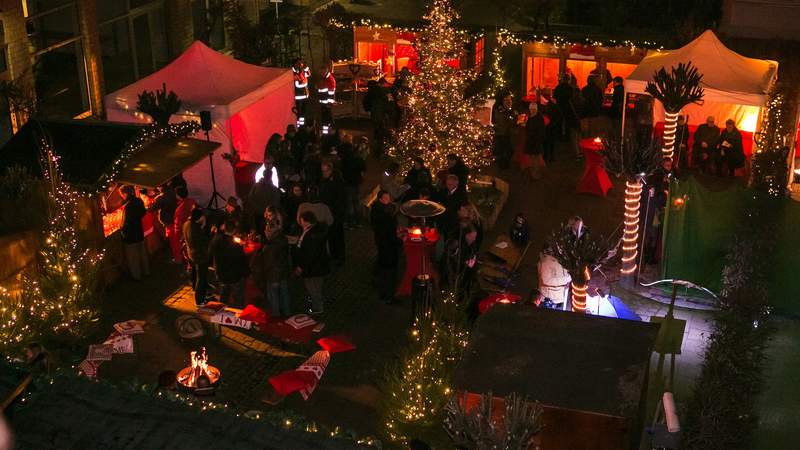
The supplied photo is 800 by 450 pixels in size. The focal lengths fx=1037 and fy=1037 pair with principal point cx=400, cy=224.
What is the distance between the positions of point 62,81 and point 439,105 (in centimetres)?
754

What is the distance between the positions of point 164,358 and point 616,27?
1674 centimetres

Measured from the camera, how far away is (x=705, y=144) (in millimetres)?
18391

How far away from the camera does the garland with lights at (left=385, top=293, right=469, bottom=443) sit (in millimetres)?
9445

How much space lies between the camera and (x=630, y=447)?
8633mm

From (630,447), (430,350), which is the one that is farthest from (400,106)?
(630,447)

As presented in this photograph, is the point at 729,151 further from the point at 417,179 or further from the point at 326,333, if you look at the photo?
the point at 326,333

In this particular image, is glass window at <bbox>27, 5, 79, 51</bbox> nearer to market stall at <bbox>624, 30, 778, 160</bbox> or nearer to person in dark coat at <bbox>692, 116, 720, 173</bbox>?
market stall at <bbox>624, 30, 778, 160</bbox>

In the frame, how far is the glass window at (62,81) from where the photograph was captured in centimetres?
1833

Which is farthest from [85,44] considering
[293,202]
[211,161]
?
[293,202]

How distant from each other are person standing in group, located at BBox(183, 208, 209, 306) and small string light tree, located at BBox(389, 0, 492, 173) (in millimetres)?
4226

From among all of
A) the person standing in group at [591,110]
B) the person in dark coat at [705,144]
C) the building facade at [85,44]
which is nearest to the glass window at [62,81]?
the building facade at [85,44]

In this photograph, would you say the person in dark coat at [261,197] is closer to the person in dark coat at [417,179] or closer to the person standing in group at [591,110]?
the person in dark coat at [417,179]

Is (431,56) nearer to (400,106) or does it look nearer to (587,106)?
(400,106)

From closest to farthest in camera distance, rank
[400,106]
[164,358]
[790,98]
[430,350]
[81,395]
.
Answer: [81,395], [430,350], [164,358], [790,98], [400,106]
